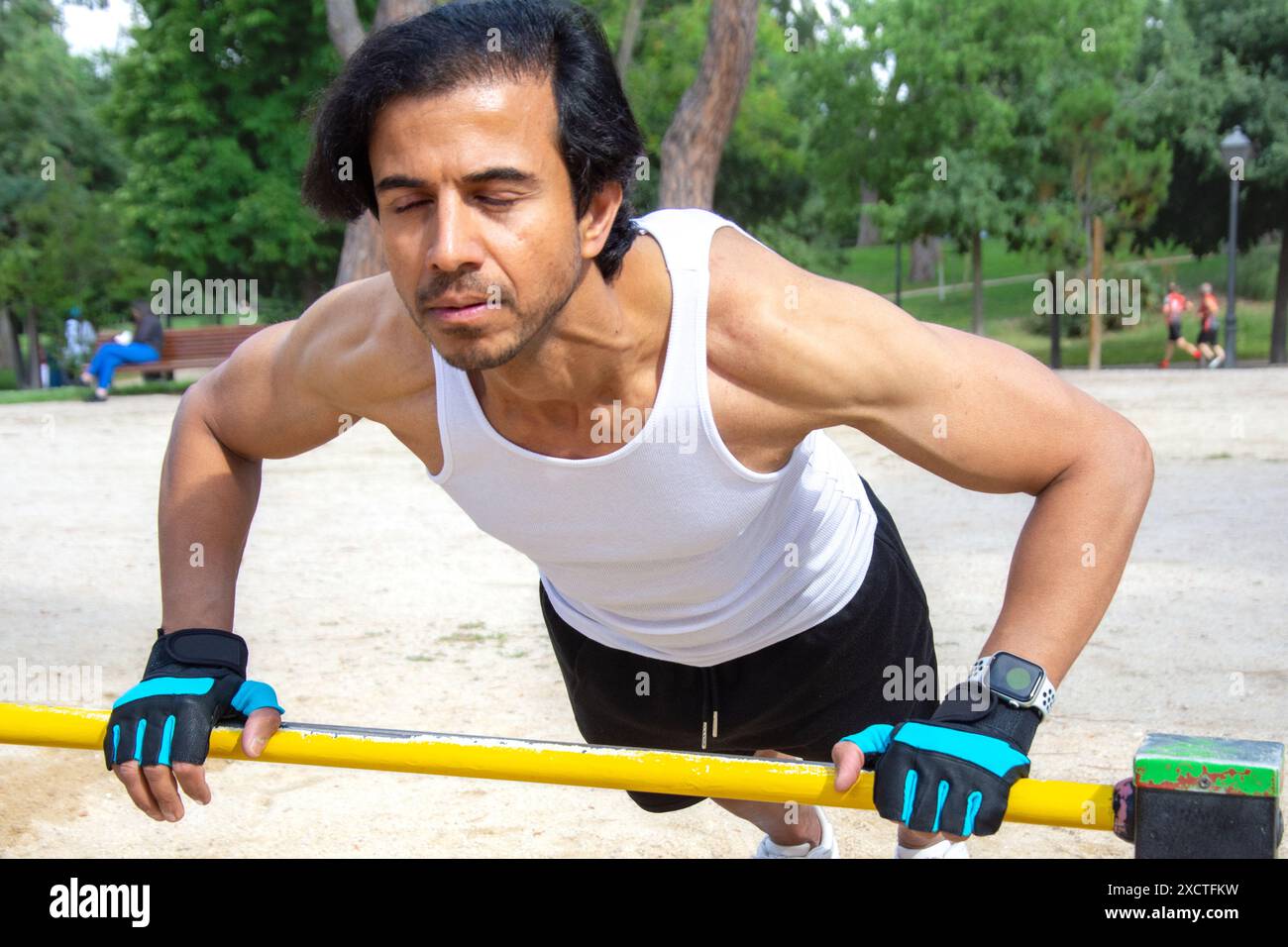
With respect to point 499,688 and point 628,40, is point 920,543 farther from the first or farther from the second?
point 628,40

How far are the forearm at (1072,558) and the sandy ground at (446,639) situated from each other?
4.52ft

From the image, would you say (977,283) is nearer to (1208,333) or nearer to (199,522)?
(1208,333)

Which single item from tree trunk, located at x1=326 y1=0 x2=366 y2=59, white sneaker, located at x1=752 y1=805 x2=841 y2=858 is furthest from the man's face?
tree trunk, located at x1=326 y1=0 x2=366 y2=59

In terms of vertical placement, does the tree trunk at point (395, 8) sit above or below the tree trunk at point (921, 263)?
above

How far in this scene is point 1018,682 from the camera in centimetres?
204

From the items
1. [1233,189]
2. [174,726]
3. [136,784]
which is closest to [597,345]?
[174,726]

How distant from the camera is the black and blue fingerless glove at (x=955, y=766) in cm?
190

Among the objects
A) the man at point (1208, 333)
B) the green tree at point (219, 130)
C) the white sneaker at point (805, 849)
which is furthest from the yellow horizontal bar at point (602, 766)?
the green tree at point (219, 130)

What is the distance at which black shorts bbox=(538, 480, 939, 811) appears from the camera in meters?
2.74

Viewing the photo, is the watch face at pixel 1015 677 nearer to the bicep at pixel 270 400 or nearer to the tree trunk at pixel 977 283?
the bicep at pixel 270 400

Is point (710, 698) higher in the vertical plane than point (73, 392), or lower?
lower

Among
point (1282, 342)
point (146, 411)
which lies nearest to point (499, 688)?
point (146, 411)

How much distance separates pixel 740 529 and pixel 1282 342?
21.6m

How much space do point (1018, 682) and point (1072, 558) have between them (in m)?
0.23
